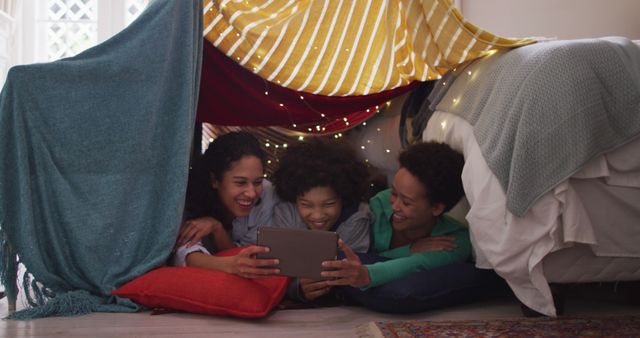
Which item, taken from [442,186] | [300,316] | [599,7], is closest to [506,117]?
[442,186]

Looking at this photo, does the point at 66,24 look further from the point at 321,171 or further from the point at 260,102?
the point at 321,171

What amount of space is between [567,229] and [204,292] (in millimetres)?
822

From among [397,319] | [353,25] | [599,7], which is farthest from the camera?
[599,7]

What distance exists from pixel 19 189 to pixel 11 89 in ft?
0.81

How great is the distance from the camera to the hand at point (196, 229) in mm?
1904

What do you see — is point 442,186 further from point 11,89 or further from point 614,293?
point 11,89

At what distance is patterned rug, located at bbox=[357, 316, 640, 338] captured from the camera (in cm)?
152

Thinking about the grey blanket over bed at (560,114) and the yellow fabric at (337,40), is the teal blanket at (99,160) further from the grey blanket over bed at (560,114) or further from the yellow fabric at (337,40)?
the grey blanket over bed at (560,114)

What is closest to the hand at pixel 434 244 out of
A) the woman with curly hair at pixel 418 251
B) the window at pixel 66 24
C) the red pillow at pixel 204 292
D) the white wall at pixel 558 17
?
the woman with curly hair at pixel 418 251

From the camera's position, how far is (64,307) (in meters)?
1.72

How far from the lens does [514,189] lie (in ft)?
5.03

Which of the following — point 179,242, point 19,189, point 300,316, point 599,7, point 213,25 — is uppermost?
point 599,7

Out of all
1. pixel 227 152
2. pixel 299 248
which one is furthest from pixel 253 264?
pixel 227 152

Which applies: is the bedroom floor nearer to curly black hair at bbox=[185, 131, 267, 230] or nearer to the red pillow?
the red pillow
